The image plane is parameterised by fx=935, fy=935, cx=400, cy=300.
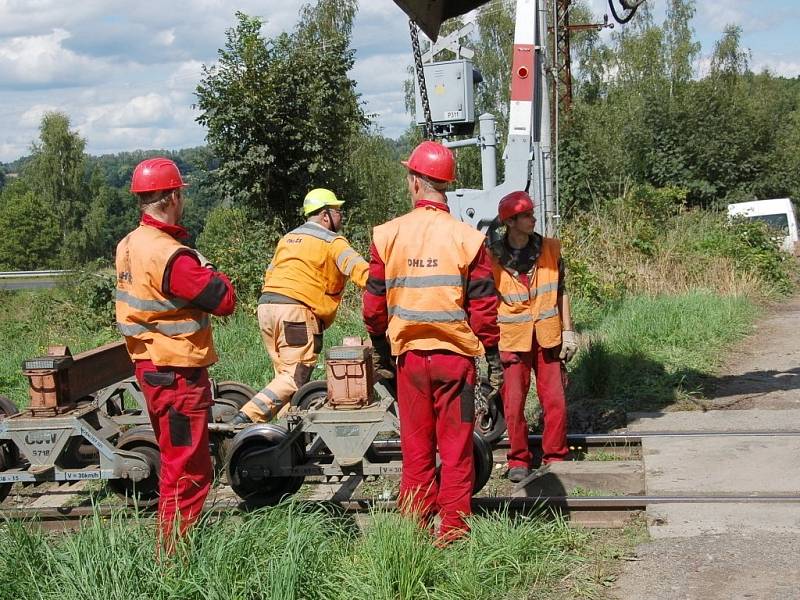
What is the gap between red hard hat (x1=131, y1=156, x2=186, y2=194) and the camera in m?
4.93

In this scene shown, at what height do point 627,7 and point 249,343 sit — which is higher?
point 627,7

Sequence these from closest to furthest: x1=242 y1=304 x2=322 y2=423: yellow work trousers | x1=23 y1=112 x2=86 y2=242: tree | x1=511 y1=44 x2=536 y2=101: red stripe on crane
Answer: x1=242 y1=304 x2=322 y2=423: yellow work trousers, x1=511 y1=44 x2=536 y2=101: red stripe on crane, x1=23 y1=112 x2=86 y2=242: tree

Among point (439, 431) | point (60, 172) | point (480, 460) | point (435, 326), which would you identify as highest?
point (60, 172)

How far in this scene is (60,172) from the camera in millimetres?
70938

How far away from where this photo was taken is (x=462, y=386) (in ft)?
16.3

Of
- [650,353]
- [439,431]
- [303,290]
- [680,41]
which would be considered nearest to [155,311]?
[439,431]

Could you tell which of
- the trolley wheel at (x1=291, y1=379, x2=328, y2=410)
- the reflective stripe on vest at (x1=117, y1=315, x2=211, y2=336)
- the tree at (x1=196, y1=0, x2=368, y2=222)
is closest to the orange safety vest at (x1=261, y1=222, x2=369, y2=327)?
the trolley wheel at (x1=291, y1=379, x2=328, y2=410)

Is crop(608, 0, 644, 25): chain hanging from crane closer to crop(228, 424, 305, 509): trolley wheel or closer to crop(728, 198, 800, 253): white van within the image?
crop(228, 424, 305, 509): trolley wheel

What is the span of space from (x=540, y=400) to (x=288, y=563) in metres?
3.06

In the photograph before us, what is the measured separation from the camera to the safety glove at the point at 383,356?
213 inches

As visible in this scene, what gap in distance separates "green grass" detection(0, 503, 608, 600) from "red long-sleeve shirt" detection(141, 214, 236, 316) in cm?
113

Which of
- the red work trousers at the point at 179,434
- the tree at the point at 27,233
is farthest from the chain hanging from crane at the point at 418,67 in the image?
the tree at the point at 27,233

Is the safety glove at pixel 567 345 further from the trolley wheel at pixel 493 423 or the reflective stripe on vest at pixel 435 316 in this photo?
the reflective stripe on vest at pixel 435 316

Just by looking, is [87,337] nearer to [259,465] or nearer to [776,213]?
[259,465]
